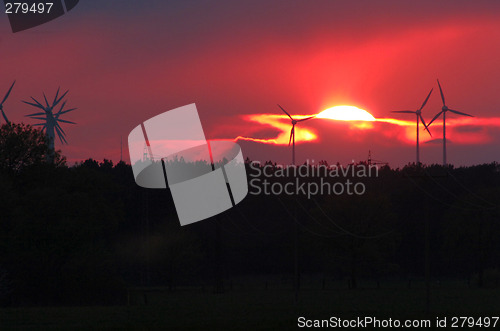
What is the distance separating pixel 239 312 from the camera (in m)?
68.6

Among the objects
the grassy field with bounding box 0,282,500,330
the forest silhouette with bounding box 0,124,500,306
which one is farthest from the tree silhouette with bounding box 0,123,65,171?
the grassy field with bounding box 0,282,500,330

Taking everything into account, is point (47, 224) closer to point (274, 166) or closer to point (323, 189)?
point (323, 189)

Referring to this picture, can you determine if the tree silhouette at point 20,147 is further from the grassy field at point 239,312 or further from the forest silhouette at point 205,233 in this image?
the grassy field at point 239,312

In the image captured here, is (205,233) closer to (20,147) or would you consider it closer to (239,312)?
(20,147)

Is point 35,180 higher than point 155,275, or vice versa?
point 35,180

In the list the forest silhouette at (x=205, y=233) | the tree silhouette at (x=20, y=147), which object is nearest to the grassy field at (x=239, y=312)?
the forest silhouette at (x=205, y=233)

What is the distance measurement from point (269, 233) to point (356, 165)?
47445 millimetres

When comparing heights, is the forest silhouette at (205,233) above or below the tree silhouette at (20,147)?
below

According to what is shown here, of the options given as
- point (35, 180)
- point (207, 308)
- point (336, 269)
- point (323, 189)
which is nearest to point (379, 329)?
point (207, 308)

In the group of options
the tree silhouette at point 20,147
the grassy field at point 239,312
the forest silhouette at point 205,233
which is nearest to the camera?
the grassy field at point 239,312

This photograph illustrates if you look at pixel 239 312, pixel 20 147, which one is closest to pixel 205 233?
pixel 20 147

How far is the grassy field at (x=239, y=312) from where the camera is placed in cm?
5581

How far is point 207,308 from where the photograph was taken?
7419 cm

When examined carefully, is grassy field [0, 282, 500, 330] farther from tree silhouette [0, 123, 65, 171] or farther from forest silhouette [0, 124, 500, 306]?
tree silhouette [0, 123, 65, 171]
